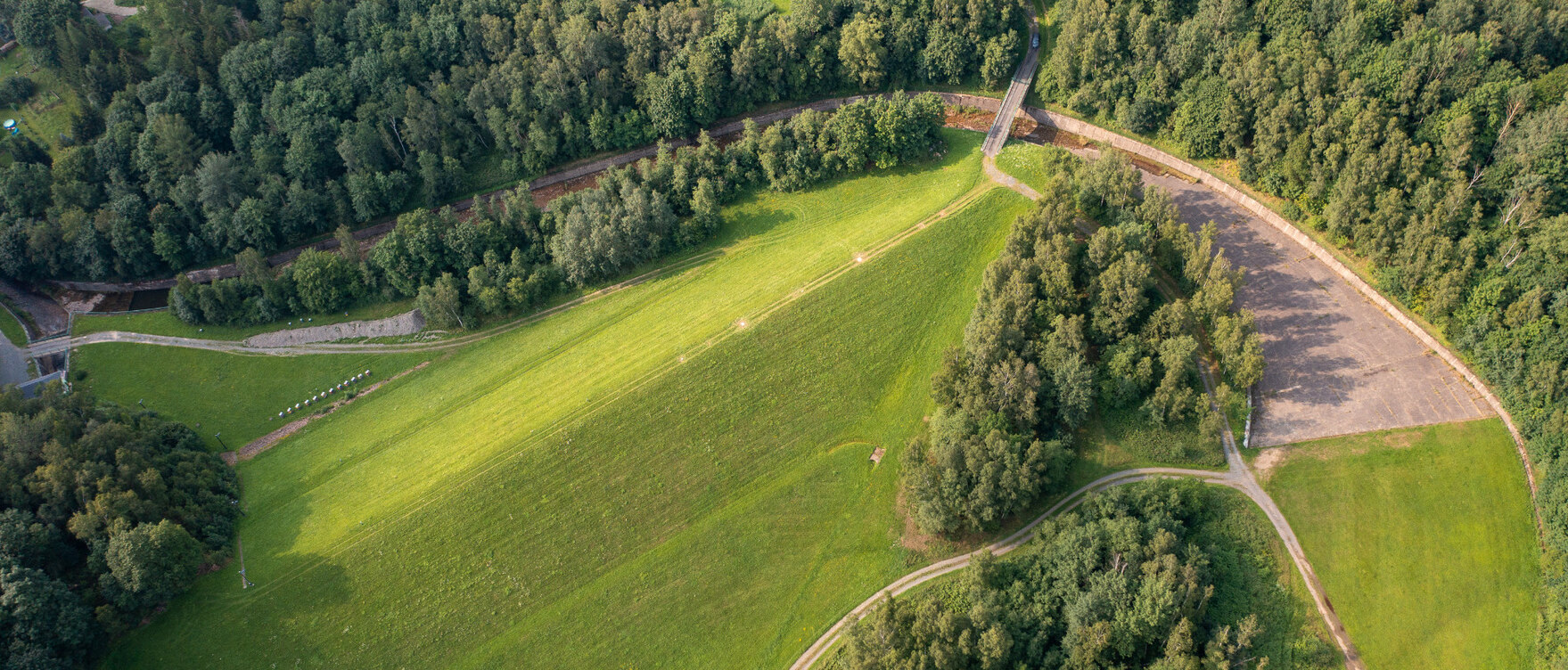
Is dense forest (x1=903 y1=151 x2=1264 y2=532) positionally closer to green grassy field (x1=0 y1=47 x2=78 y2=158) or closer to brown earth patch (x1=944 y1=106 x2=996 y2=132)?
brown earth patch (x1=944 y1=106 x2=996 y2=132)

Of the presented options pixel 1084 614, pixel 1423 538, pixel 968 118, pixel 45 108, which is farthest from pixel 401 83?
pixel 1423 538

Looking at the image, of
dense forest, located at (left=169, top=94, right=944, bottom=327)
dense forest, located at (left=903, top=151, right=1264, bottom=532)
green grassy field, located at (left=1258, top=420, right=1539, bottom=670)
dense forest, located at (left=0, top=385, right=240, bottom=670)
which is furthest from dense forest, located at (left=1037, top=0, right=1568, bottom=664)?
dense forest, located at (left=0, top=385, right=240, bottom=670)

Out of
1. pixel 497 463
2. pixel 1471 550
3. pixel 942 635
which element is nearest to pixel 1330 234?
pixel 1471 550

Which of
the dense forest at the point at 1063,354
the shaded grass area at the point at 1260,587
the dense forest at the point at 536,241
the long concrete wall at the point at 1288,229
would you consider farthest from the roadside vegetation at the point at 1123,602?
the dense forest at the point at 536,241

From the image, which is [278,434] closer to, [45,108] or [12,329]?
[12,329]

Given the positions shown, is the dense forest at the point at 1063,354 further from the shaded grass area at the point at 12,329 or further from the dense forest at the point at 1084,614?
the shaded grass area at the point at 12,329
